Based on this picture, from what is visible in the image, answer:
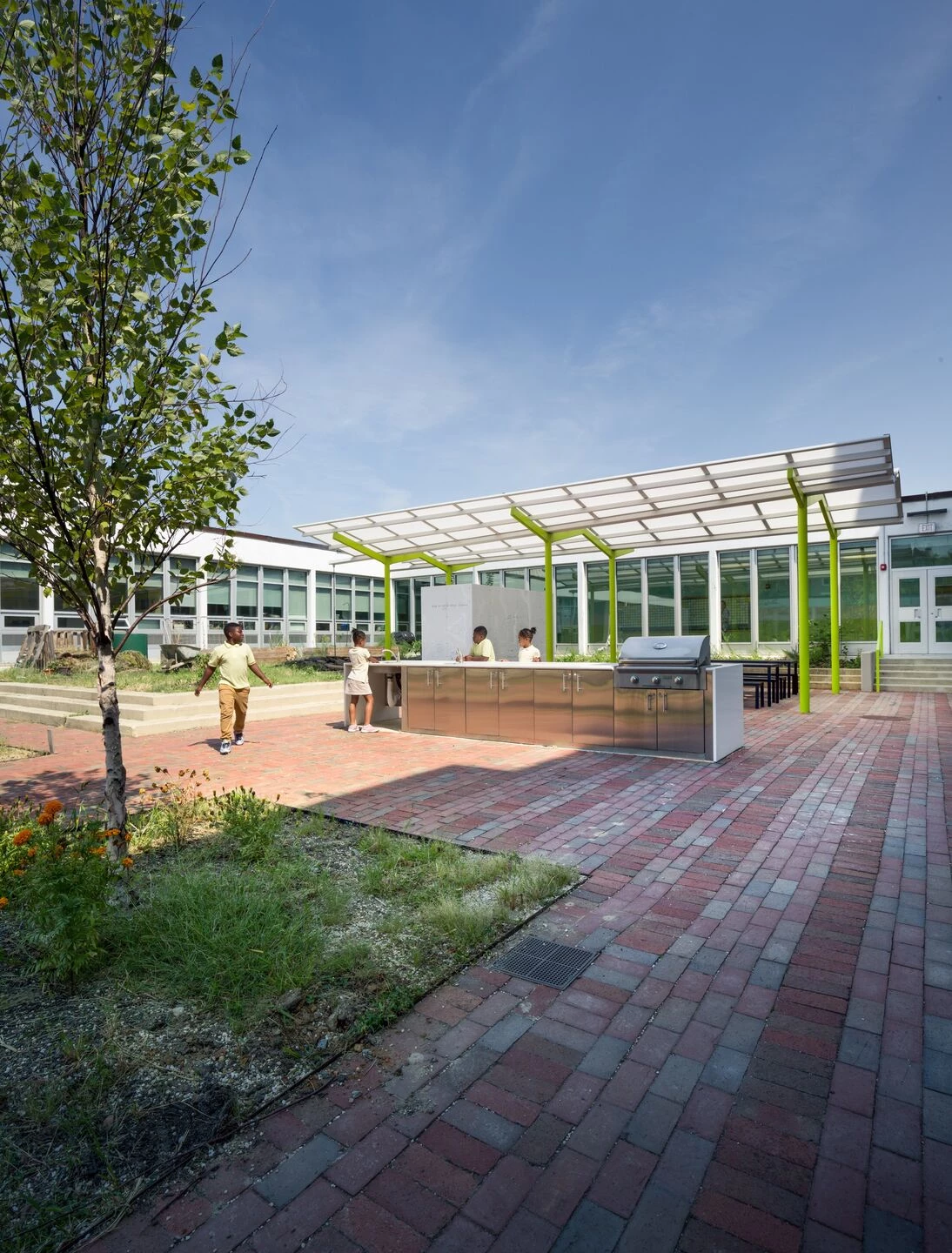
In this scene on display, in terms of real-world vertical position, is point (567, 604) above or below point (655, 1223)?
above

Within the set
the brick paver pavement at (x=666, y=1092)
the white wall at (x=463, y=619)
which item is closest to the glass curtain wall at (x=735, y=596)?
the white wall at (x=463, y=619)

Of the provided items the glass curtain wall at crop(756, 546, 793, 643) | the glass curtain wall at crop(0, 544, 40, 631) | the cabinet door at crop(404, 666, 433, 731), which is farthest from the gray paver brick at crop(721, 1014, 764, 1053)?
the glass curtain wall at crop(0, 544, 40, 631)

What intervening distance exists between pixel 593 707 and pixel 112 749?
6.51 m

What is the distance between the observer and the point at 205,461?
3682 mm

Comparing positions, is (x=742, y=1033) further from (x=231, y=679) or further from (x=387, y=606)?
(x=387, y=606)

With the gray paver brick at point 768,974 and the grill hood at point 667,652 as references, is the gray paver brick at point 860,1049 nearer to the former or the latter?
the gray paver brick at point 768,974

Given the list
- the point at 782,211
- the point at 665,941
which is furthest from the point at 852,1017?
A: the point at 782,211

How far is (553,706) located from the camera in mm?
9602

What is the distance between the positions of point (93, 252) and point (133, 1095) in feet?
11.7

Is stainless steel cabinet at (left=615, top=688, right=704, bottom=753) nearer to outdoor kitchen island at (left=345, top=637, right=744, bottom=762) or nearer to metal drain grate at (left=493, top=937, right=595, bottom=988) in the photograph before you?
outdoor kitchen island at (left=345, top=637, right=744, bottom=762)

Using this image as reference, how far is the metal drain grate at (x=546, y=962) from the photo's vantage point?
3.10m

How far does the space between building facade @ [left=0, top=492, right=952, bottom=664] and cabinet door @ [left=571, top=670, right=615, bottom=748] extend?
36.6ft

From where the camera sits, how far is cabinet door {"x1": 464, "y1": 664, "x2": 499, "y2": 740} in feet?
33.5

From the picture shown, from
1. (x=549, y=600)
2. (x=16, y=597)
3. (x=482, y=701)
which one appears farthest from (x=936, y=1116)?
(x=16, y=597)
